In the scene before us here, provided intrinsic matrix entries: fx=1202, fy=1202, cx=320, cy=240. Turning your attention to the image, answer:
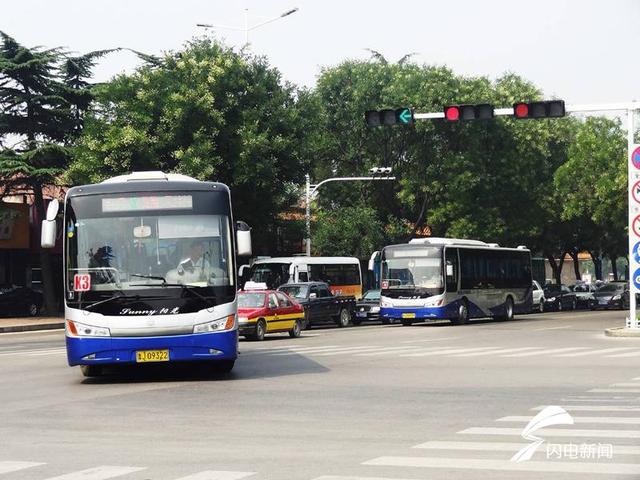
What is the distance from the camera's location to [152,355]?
18.0m

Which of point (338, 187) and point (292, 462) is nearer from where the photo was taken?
point (292, 462)

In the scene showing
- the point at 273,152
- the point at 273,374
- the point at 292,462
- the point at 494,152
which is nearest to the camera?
the point at 292,462

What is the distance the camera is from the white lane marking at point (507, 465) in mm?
9117

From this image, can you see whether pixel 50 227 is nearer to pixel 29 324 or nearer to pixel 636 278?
pixel 636 278

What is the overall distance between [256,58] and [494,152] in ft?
58.4

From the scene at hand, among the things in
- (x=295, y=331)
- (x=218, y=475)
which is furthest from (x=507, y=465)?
(x=295, y=331)

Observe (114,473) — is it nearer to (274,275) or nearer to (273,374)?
(273,374)

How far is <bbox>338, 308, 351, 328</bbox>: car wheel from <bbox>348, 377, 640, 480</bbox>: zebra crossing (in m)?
31.1

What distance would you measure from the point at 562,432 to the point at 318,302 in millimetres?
30867

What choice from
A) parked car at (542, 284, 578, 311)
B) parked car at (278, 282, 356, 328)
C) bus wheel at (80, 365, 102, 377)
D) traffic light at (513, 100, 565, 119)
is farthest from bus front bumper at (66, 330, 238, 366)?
parked car at (542, 284, 578, 311)

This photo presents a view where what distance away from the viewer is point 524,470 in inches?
360

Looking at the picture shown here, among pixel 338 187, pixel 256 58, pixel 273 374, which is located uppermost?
pixel 256 58

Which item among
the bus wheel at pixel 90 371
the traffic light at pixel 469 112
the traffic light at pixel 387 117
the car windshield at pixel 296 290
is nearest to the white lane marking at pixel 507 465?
the bus wheel at pixel 90 371

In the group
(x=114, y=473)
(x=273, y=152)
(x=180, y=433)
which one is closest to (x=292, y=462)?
(x=114, y=473)
